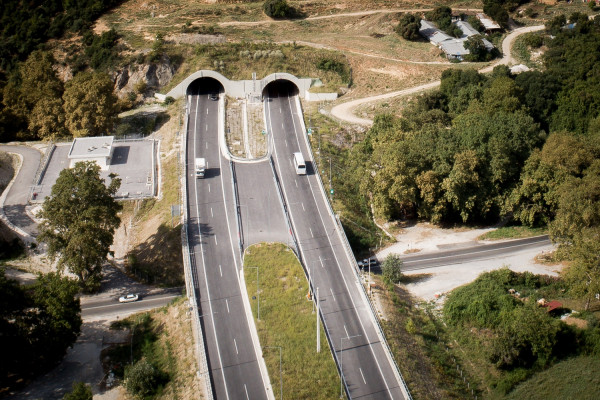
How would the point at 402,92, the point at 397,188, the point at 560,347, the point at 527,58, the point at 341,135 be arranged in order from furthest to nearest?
1. the point at 527,58
2. the point at 402,92
3. the point at 341,135
4. the point at 397,188
5. the point at 560,347

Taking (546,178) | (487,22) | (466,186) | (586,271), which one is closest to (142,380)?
(586,271)

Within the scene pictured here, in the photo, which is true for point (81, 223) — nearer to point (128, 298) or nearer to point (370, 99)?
point (128, 298)

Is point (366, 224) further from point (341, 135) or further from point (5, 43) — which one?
point (5, 43)

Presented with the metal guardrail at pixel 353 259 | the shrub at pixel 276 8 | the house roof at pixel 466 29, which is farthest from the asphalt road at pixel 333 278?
the house roof at pixel 466 29

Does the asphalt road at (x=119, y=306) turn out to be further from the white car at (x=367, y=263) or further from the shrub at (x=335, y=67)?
the shrub at (x=335, y=67)

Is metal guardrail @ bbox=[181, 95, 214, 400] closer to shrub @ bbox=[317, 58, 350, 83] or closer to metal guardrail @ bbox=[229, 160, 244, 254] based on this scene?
metal guardrail @ bbox=[229, 160, 244, 254]

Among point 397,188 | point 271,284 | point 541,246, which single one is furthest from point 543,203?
point 271,284
